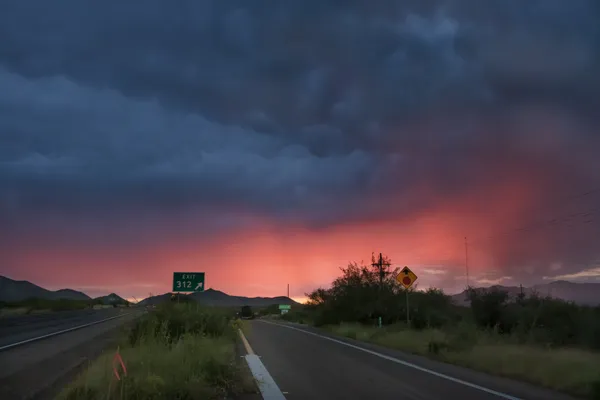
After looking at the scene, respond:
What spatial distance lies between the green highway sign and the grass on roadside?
11940mm

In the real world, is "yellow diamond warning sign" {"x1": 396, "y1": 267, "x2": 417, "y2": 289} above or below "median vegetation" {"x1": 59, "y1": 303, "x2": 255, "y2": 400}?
above

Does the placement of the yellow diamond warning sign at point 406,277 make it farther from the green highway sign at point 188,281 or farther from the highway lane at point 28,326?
the highway lane at point 28,326

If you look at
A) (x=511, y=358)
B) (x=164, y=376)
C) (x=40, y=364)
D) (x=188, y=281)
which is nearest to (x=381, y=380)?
(x=164, y=376)

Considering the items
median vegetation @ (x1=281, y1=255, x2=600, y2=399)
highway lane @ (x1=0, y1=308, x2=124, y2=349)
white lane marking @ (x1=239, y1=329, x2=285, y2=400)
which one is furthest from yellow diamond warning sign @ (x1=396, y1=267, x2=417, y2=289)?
highway lane @ (x1=0, y1=308, x2=124, y2=349)

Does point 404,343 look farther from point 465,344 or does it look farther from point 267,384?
point 267,384

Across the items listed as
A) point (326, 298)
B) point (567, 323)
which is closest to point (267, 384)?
point (567, 323)

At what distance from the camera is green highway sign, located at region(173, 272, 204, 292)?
117ft

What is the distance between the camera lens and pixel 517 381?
14.7m

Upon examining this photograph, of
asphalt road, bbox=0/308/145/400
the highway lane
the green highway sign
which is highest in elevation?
the green highway sign

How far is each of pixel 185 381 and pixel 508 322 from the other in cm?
3350

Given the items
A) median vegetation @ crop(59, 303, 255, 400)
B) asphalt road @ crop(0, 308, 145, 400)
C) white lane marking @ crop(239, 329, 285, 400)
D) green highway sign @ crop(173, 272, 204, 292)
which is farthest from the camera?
green highway sign @ crop(173, 272, 204, 292)

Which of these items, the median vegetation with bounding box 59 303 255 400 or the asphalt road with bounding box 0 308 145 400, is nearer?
the median vegetation with bounding box 59 303 255 400

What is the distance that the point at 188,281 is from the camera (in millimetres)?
36000

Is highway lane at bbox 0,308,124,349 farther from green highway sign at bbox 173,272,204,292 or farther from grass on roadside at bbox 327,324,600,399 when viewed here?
grass on roadside at bbox 327,324,600,399
